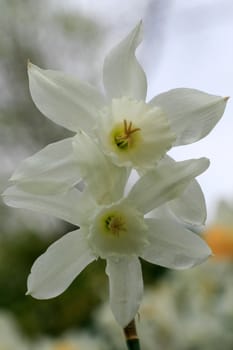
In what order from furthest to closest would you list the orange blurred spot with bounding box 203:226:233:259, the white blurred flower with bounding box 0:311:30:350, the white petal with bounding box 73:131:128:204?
the orange blurred spot with bounding box 203:226:233:259 → the white blurred flower with bounding box 0:311:30:350 → the white petal with bounding box 73:131:128:204

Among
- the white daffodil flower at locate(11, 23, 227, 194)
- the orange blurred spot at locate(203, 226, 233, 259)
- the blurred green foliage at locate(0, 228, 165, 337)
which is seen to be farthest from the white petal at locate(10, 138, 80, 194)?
the blurred green foliage at locate(0, 228, 165, 337)

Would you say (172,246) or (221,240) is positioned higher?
(172,246)

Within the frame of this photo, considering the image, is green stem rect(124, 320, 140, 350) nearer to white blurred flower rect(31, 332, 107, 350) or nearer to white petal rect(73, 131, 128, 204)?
white petal rect(73, 131, 128, 204)

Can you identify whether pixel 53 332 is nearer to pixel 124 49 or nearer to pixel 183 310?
pixel 183 310

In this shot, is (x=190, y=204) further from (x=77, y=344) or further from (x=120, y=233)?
(x=77, y=344)

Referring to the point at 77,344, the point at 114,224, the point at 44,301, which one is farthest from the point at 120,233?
the point at 44,301
